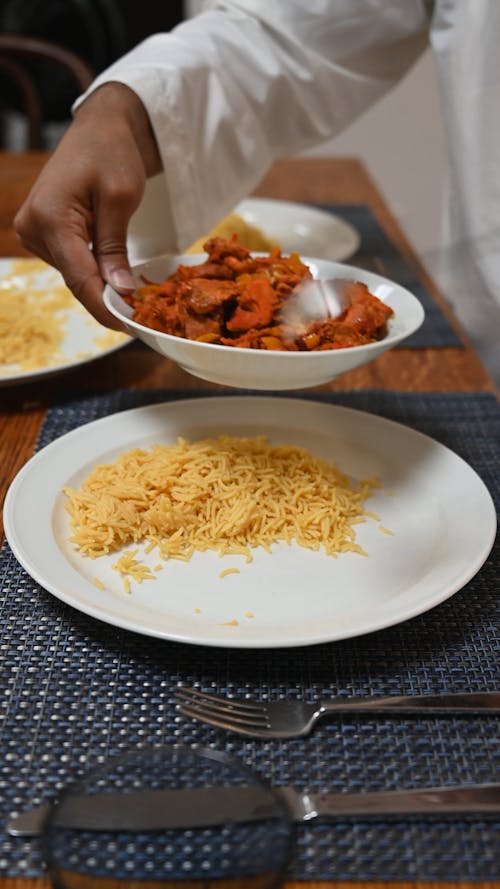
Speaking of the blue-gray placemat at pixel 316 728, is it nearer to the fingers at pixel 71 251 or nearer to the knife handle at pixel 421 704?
the knife handle at pixel 421 704

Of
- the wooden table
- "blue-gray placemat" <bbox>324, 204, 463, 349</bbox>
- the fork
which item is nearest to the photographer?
the fork

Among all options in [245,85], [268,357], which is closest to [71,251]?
[268,357]

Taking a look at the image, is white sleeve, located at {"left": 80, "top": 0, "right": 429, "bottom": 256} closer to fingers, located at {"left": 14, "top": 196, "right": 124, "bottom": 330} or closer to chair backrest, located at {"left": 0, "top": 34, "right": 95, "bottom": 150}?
fingers, located at {"left": 14, "top": 196, "right": 124, "bottom": 330}

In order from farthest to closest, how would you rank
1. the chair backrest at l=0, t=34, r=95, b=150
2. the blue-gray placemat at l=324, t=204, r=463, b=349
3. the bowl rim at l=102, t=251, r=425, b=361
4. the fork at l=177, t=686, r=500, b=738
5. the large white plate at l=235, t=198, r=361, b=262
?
the chair backrest at l=0, t=34, r=95, b=150 → the large white plate at l=235, t=198, r=361, b=262 → the blue-gray placemat at l=324, t=204, r=463, b=349 → the bowl rim at l=102, t=251, r=425, b=361 → the fork at l=177, t=686, r=500, b=738

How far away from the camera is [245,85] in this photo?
1596 millimetres

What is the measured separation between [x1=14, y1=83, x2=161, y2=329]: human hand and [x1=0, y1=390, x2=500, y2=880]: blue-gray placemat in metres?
0.39

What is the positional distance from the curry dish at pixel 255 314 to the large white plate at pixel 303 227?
0.78 metres

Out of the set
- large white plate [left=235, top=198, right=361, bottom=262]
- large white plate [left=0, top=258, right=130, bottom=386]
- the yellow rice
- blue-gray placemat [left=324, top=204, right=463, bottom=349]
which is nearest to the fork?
the yellow rice

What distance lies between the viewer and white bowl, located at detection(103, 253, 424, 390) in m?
0.93

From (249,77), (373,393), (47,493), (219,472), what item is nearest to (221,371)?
(219,472)

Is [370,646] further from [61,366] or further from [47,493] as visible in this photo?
[61,366]

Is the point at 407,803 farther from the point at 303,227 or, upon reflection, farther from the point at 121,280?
the point at 303,227

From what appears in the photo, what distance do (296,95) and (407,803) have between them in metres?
1.39

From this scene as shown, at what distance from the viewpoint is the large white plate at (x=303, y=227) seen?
6.23 feet
